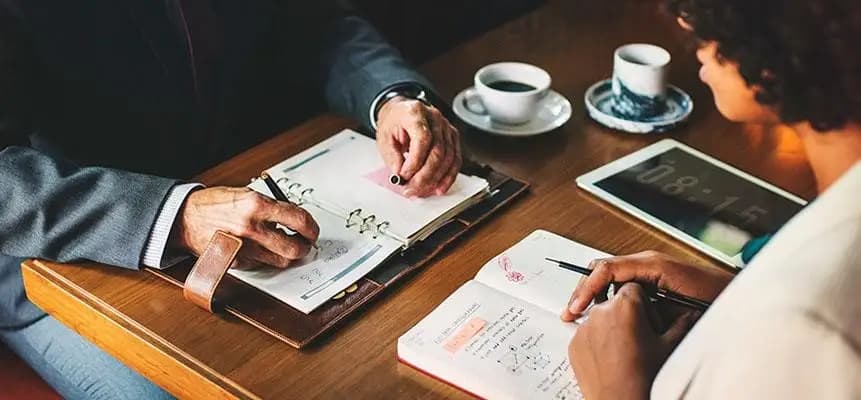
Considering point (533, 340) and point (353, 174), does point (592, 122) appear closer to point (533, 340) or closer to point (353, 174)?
point (353, 174)

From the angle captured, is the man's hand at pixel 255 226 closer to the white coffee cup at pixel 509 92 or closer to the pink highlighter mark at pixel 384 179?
the pink highlighter mark at pixel 384 179

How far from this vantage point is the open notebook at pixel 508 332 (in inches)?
38.0

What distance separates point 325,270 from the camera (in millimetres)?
1118

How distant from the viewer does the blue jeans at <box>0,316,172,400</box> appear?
4.13ft

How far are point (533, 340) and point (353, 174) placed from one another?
38 cm

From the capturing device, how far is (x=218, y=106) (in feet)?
4.89

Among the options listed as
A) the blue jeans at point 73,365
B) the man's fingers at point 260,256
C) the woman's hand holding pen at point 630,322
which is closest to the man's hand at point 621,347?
the woman's hand holding pen at point 630,322

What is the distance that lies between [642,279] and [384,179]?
38cm

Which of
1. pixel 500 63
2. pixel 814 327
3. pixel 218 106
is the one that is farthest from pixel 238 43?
pixel 814 327

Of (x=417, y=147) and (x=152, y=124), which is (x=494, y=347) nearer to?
(x=417, y=147)

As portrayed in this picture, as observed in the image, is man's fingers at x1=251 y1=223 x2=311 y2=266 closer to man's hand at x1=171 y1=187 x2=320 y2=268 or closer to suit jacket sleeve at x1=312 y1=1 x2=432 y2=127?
man's hand at x1=171 y1=187 x2=320 y2=268

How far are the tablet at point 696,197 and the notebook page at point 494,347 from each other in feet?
0.85

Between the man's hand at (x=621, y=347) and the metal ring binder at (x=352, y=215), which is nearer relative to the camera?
the man's hand at (x=621, y=347)

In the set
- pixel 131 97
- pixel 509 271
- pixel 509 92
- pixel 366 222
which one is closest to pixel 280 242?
pixel 366 222
